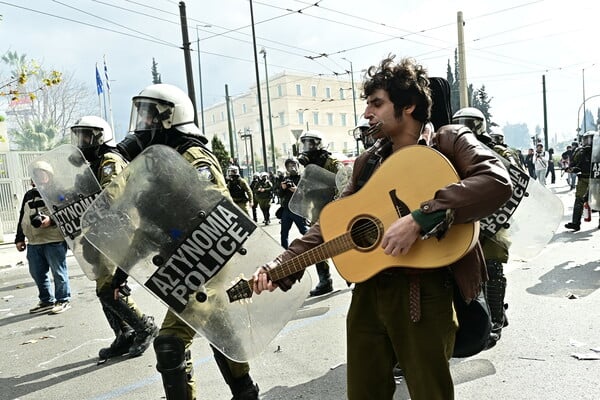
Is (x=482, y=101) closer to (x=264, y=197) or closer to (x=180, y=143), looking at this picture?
(x=264, y=197)

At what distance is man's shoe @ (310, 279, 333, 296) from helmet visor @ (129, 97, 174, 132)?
3.33 metres

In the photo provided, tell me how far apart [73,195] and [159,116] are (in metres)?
1.46

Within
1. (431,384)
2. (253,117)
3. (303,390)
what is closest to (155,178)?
(431,384)

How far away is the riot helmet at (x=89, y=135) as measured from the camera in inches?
159

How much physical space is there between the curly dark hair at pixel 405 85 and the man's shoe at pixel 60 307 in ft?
16.6

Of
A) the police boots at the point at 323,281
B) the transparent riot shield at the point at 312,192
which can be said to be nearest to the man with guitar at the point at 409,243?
the transparent riot shield at the point at 312,192

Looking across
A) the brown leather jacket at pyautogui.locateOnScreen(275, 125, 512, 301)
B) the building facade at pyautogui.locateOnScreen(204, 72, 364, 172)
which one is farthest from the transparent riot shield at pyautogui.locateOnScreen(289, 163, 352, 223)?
the building facade at pyautogui.locateOnScreen(204, 72, 364, 172)

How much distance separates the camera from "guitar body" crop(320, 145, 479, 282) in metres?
1.73

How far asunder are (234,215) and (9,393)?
2.46 metres

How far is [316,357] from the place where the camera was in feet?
12.4

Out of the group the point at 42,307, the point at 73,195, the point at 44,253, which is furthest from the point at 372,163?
the point at 42,307

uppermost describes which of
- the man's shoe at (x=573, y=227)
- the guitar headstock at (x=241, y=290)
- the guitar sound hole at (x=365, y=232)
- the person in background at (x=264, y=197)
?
the guitar sound hole at (x=365, y=232)

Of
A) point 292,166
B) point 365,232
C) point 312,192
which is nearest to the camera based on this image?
point 365,232

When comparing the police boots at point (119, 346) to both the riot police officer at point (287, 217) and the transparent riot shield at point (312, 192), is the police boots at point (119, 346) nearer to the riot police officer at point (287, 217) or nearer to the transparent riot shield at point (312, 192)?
the transparent riot shield at point (312, 192)
